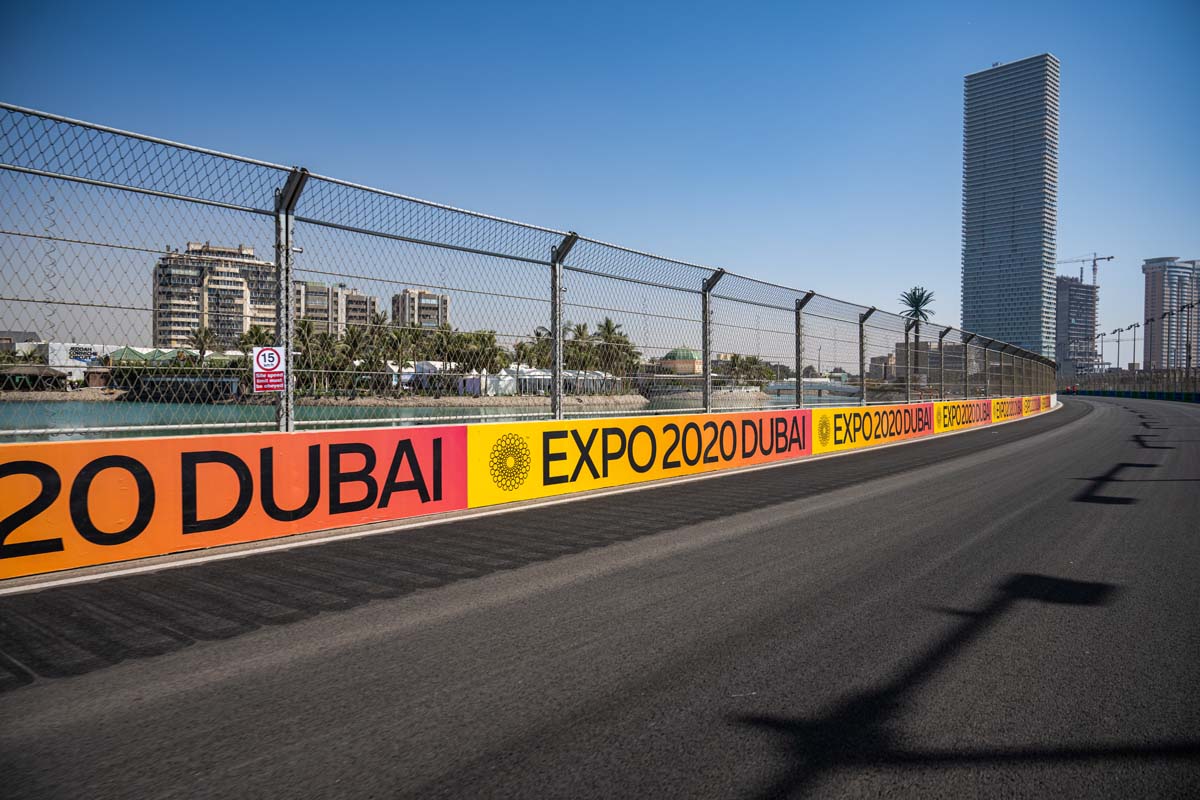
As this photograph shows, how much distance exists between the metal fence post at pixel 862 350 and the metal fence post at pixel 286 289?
12357 mm

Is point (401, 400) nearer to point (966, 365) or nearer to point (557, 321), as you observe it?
point (557, 321)

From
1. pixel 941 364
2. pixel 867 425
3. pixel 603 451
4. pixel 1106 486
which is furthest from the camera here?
pixel 941 364

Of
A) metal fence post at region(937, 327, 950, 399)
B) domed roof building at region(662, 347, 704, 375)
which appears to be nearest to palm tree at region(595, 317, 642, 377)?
domed roof building at region(662, 347, 704, 375)

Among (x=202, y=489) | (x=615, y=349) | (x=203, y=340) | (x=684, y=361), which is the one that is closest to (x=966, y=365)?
(x=684, y=361)

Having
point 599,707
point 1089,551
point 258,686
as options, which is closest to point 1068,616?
point 1089,551

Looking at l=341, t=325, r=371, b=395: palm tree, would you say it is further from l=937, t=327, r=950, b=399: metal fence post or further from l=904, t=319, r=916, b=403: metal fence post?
l=937, t=327, r=950, b=399: metal fence post

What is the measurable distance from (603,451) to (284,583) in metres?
4.75

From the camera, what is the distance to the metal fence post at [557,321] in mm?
8273

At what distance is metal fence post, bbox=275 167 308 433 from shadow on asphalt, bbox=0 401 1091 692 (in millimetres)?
1226

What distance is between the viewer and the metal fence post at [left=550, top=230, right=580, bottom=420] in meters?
8.27

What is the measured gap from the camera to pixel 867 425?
610 inches

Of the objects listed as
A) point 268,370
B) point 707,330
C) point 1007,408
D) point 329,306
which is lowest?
point 1007,408

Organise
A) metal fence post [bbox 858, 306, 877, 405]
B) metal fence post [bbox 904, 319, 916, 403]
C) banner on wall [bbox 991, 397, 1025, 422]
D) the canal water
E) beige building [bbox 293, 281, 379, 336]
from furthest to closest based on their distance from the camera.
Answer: banner on wall [bbox 991, 397, 1025, 422] < metal fence post [bbox 904, 319, 916, 403] < metal fence post [bbox 858, 306, 877, 405] < beige building [bbox 293, 281, 379, 336] < the canal water

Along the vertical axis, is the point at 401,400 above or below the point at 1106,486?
above
